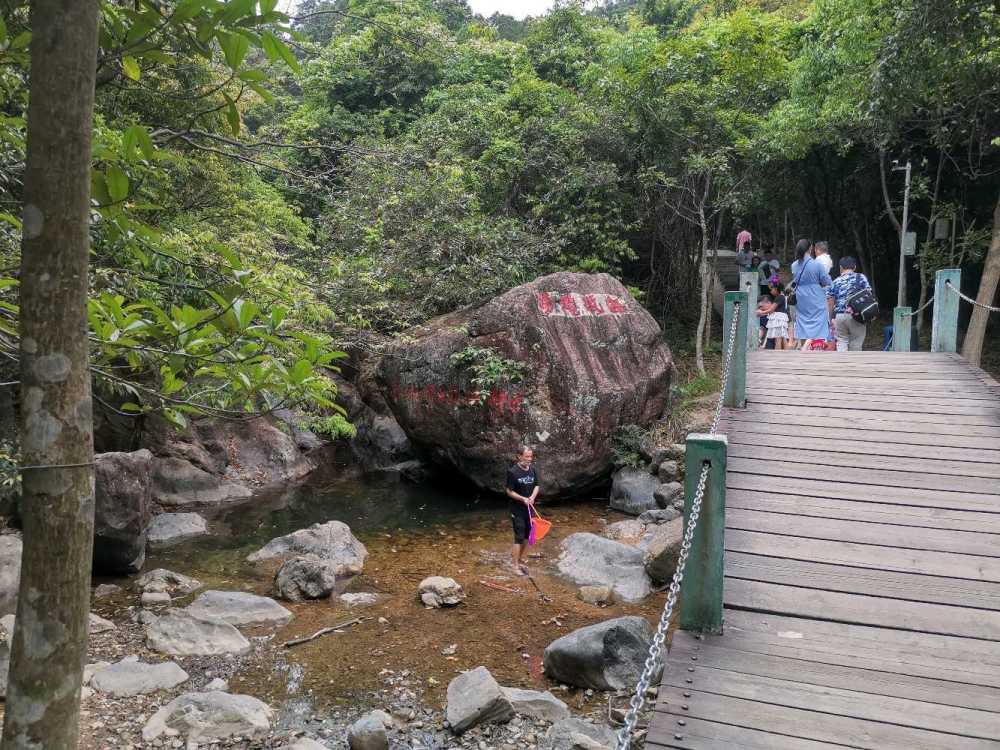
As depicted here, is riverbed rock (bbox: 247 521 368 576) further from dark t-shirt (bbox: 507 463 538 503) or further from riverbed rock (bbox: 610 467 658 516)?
riverbed rock (bbox: 610 467 658 516)

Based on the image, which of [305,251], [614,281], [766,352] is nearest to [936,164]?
[614,281]

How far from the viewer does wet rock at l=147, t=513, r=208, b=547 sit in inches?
381

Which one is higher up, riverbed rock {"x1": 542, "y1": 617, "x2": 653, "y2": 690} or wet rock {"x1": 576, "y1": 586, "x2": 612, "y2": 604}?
riverbed rock {"x1": 542, "y1": 617, "x2": 653, "y2": 690}

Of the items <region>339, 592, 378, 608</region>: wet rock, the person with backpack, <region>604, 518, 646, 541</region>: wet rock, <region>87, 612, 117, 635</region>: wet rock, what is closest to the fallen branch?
<region>339, 592, 378, 608</region>: wet rock

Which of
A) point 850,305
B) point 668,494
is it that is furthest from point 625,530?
point 850,305

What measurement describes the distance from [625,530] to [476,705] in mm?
5302

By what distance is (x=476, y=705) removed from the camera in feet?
17.4

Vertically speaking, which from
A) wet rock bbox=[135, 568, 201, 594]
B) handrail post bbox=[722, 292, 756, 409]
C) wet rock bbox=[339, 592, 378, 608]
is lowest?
wet rock bbox=[135, 568, 201, 594]

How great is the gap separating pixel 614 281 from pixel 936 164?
9844mm

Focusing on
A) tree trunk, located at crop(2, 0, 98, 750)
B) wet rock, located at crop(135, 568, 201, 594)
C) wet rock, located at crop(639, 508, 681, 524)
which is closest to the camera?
tree trunk, located at crop(2, 0, 98, 750)

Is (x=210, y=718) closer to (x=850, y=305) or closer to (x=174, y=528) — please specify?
(x=174, y=528)

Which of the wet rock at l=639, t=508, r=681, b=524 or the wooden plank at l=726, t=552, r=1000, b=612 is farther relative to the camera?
the wet rock at l=639, t=508, r=681, b=524

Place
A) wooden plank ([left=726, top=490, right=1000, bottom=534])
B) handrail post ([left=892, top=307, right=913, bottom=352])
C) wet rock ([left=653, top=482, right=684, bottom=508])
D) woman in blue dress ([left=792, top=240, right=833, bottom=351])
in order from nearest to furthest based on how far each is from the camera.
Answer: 1. wooden plank ([left=726, top=490, right=1000, bottom=534])
2. woman in blue dress ([left=792, top=240, right=833, bottom=351])
3. handrail post ([left=892, top=307, right=913, bottom=352])
4. wet rock ([left=653, top=482, right=684, bottom=508])

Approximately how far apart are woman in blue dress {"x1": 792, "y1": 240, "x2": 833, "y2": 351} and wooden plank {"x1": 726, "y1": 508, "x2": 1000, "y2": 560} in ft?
17.5
